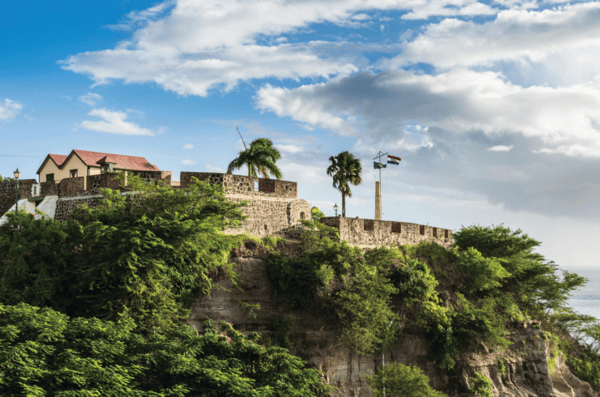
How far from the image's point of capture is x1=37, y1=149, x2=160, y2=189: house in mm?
36281

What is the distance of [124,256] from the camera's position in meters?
16.0

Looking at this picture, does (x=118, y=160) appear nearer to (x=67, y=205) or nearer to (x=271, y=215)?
(x=67, y=205)

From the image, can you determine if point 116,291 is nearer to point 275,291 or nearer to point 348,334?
point 275,291

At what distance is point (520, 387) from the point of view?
26.7 m

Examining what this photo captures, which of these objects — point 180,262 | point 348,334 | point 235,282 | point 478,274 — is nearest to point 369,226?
point 478,274

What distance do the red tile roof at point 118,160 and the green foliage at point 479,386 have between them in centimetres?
2659

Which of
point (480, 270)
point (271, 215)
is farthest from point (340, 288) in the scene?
point (480, 270)

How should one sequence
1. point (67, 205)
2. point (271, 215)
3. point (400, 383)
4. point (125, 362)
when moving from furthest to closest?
point (271, 215), point (67, 205), point (400, 383), point (125, 362)

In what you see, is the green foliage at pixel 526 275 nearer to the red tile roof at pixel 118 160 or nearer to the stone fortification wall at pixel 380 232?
the stone fortification wall at pixel 380 232

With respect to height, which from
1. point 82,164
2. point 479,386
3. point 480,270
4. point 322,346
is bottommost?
point 479,386

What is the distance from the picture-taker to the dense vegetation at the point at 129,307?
12.1m

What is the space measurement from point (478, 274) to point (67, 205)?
2063cm

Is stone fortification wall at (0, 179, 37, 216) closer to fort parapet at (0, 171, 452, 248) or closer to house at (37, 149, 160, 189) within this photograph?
fort parapet at (0, 171, 452, 248)

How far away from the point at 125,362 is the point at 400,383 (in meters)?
10.4
